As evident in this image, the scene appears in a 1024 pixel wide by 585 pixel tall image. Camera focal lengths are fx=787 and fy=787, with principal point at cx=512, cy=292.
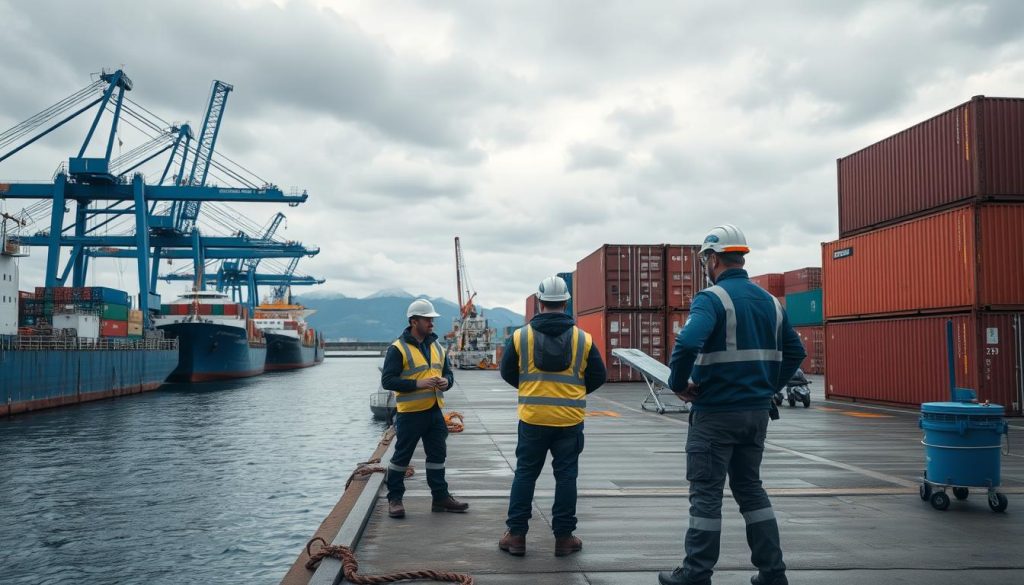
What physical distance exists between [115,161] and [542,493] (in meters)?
41.5

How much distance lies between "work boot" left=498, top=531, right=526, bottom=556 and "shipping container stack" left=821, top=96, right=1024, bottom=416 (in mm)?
13217

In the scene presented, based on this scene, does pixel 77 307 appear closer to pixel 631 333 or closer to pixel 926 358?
pixel 631 333

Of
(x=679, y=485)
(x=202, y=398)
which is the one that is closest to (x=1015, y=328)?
(x=679, y=485)

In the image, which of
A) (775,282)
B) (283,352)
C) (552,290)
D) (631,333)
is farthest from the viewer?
(283,352)

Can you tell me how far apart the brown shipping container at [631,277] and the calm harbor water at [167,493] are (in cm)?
1337

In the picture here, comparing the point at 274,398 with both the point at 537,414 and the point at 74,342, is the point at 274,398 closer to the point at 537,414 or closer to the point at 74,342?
the point at 74,342

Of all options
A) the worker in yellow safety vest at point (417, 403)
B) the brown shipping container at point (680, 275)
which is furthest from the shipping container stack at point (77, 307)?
the worker in yellow safety vest at point (417, 403)

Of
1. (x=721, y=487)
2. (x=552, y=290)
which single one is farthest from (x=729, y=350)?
(x=552, y=290)

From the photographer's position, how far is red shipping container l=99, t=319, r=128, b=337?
38.9 meters

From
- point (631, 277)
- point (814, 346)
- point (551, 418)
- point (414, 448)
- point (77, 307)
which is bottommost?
point (814, 346)

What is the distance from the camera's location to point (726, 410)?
4.52 metres

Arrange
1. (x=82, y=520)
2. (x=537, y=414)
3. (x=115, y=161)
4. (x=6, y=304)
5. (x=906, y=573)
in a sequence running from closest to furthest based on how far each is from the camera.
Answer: (x=906, y=573)
(x=537, y=414)
(x=82, y=520)
(x=6, y=304)
(x=115, y=161)

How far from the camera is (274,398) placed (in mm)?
33812

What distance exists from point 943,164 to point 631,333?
16589 millimetres
